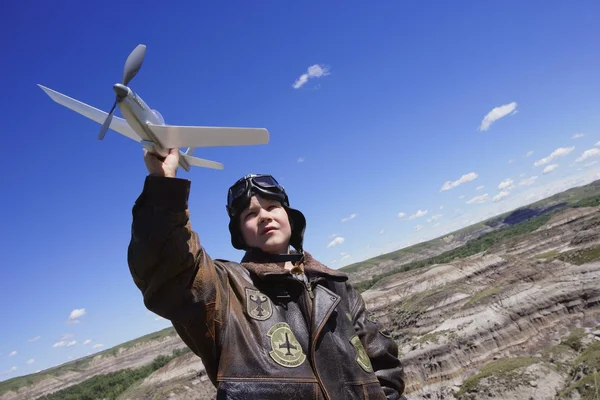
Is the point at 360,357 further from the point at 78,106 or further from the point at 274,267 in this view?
the point at 78,106

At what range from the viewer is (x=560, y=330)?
100 ft

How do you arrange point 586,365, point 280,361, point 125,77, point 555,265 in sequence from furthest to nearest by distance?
1. point 555,265
2. point 586,365
3. point 125,77
4. point 280,361

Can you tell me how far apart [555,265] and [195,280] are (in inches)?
1779

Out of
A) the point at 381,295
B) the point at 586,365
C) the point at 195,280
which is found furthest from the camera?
the point at 381,295

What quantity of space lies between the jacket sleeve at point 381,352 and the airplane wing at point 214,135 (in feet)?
6.32

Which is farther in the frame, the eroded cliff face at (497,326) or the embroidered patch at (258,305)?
the eroded cliff face at (497,326)

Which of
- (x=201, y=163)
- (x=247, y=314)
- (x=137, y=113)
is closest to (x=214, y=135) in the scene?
(x=137, y=113)

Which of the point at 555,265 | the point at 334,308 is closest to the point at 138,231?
the point at 334,308

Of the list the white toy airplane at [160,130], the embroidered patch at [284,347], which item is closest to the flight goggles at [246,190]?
the white toy airplane at [160,130]

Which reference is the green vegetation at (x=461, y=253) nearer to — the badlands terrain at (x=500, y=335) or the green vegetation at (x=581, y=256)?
the badlands terrain at (x=500, y=335)

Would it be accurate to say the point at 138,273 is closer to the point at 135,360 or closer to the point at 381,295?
the point at 381,295

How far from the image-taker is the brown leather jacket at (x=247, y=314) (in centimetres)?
236

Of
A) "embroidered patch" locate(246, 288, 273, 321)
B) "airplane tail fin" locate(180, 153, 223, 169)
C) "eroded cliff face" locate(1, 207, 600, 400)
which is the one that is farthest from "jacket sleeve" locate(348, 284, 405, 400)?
"eroded cliff face" locate(1, 207, 600, 400)

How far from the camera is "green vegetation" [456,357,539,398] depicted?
21.3 m
